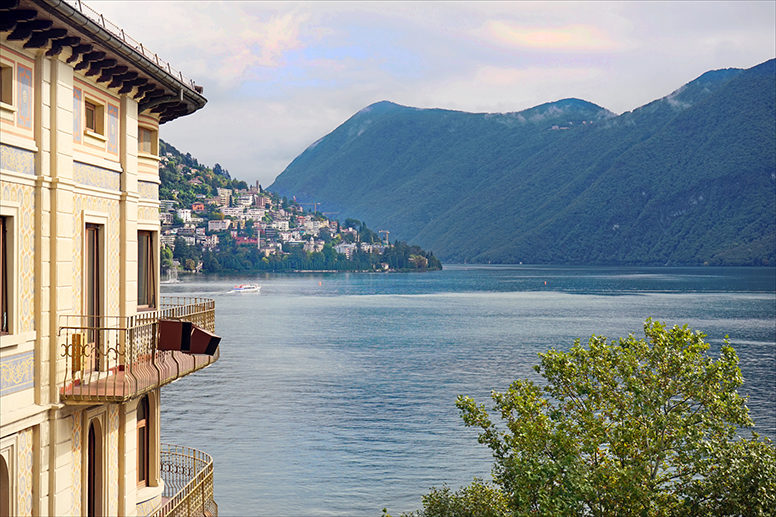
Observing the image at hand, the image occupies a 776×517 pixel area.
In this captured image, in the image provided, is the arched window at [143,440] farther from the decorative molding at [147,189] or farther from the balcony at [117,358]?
the decorative molding at [147,189]

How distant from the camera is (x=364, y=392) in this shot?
76438 millimetres

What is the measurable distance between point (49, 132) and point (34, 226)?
59.4 inches

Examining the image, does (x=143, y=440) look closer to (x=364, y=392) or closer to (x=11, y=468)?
(x=11, y=468)

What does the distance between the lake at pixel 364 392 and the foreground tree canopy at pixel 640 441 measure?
23281mm

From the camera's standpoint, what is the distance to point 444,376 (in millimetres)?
85688

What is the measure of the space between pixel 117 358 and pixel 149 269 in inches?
126

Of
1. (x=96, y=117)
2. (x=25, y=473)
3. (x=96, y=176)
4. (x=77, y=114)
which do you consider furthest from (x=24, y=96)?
(x=25, y=473)

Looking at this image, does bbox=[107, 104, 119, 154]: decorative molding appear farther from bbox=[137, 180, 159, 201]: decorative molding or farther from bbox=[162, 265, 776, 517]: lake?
bbox=[162, 265, 776, 517]: lake

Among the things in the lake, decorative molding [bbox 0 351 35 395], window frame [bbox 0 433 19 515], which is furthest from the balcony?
the lake

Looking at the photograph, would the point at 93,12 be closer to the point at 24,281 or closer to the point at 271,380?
the point at 24,281

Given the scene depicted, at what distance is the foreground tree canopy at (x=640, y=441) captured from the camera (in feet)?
59.7

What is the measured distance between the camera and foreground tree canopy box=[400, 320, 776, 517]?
18.2 metres

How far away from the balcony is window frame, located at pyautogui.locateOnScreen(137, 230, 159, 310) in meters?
0.64

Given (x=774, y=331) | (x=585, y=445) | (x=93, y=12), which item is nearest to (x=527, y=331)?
(x=774, y=331)
